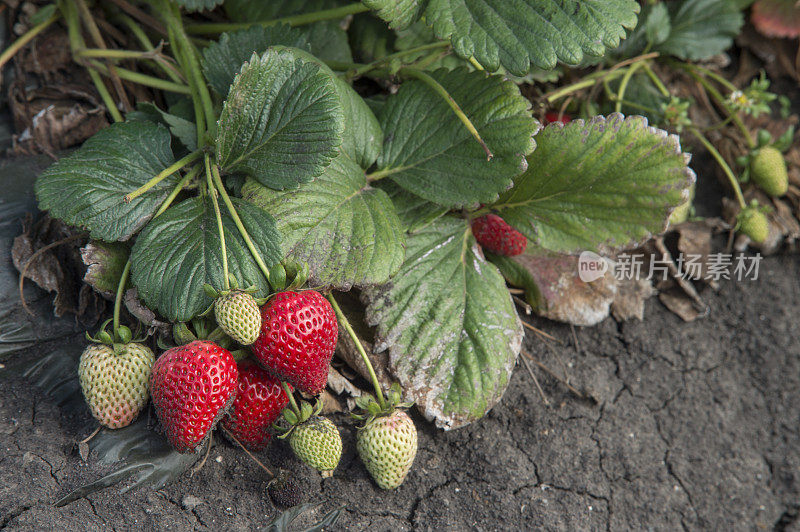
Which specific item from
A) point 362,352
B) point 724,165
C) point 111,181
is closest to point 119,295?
point 111,181

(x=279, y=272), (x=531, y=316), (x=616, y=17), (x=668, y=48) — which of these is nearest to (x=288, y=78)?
(x=279, y=272)

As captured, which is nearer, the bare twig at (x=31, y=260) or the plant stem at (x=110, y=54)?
the bare twig at (x=31, y=260)

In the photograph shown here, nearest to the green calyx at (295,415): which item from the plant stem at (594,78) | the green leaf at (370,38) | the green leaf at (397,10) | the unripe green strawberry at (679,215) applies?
the green leaf at (397,10)

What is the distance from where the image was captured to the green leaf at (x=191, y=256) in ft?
3.83

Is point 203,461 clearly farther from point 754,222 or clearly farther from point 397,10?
point 754,222

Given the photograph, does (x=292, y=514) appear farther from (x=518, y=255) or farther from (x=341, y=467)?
(x=518, y=255)

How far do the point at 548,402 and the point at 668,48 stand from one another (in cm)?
129

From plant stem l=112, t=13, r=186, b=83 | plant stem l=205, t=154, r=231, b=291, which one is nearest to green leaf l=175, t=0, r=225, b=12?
plant stem l=112, t=13, r=186, b=83

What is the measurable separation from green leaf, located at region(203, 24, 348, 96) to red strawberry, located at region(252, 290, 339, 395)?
57 centimetres

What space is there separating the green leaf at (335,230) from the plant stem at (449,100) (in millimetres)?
249

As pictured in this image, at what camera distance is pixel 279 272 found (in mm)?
1163

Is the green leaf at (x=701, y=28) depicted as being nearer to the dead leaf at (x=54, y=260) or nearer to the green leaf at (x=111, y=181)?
the green leaf at (x=111, y=181)

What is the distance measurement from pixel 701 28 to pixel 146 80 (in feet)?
5.85

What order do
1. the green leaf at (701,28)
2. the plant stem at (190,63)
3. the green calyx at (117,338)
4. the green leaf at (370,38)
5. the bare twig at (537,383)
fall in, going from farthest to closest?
1. the green leaf at (701,28)
2. the green leaf at (370,38)
3. the bare twig at (537,383)
4. the plant stem at (190,63)
5. the green calyx at (117,338)
